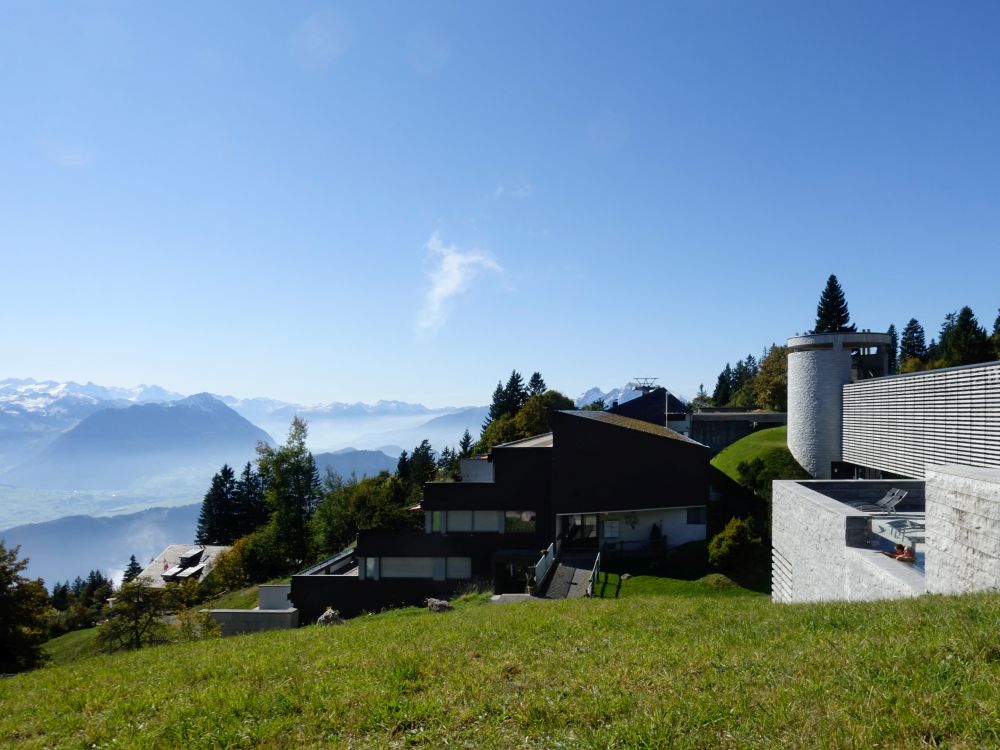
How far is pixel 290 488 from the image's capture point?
52469mm

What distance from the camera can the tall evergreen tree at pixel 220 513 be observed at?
82.9 metres

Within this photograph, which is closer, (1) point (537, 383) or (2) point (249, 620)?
(2) point (249, 620)

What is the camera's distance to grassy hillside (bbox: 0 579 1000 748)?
418 cm

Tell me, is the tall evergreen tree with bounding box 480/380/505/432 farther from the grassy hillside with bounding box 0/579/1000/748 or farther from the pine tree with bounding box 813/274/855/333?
the grassy hillside with bounding box 0/579/1000/748

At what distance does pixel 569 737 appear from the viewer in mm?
4398

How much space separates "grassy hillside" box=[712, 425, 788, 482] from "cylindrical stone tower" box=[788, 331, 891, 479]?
7.19 feet

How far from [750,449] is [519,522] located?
48.2 ft

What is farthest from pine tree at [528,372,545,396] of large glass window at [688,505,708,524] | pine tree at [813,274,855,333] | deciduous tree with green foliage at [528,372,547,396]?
large glass window at [688,505,708,524]

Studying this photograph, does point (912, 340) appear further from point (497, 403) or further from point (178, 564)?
point (178, 564)

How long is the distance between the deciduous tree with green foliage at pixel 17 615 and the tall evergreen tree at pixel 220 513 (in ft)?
213

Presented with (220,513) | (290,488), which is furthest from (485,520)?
(220,513)

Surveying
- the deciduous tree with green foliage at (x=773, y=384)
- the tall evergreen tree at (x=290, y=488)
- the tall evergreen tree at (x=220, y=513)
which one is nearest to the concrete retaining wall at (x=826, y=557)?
the deciduous tree with green foliage at (x=773, y=384)

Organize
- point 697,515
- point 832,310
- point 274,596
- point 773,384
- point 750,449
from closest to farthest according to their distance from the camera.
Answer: point 274,596 < point 697,515 < point 750,449 < point 773,384 < point 832,310

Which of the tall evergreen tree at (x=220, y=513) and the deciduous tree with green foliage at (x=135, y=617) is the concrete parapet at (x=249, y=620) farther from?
the tall evergreen tree at (x=220, y=513)
